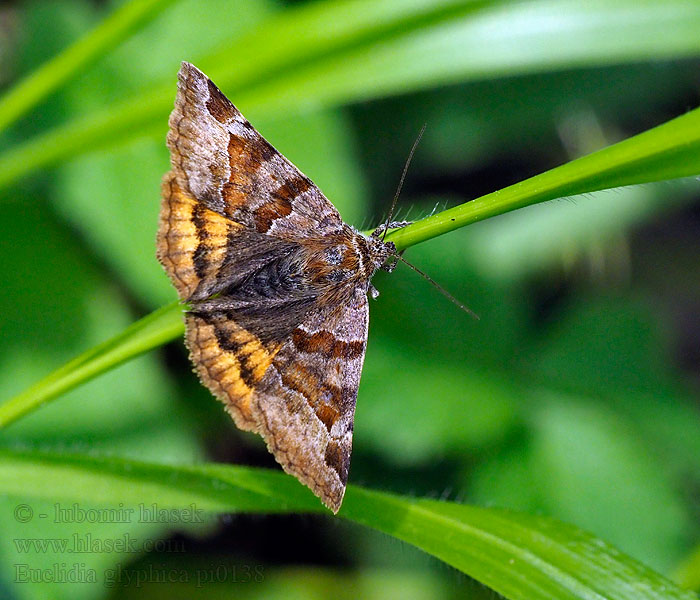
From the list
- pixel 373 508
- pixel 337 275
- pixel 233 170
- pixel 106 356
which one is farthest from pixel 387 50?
pixel 373 508

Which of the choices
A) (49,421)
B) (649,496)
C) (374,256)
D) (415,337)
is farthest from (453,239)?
(49,421)

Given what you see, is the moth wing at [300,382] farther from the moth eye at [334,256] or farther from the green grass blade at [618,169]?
the green grass blade at [618,169]

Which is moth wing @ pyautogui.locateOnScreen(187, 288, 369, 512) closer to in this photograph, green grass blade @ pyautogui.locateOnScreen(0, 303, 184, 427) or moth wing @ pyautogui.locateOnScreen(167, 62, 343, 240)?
green grass blade @ pyautogui.locateOnScreen(0, 303, 184, 427)

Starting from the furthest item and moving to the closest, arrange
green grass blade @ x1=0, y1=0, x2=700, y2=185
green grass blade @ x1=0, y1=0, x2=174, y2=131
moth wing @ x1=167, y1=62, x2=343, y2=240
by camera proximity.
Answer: green grass blade @ x1=0, y1=0, x2=700, y2=185 → green grass blade @ x1=0, y1=0, x2=174, y2=131 → moth wing @ x1=167, y1=62, x2=343, y2=240

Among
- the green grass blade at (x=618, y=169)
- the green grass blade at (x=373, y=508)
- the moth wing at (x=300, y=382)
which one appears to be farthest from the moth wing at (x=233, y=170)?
the green grass blade at (x=373, y=508)

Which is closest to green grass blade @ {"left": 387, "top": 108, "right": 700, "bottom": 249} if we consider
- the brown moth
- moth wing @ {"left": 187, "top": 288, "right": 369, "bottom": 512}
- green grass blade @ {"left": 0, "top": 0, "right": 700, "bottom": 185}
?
the brown moth

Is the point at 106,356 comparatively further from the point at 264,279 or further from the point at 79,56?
the point at 79,56
